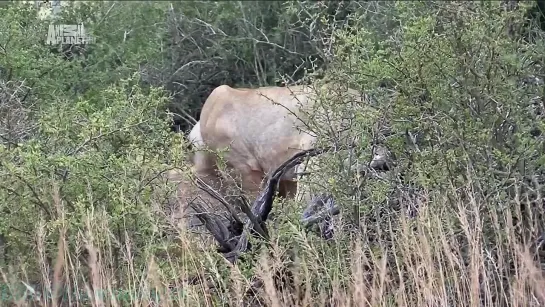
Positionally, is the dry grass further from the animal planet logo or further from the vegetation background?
the animal planet logo

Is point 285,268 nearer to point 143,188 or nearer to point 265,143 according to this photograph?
point 143,188

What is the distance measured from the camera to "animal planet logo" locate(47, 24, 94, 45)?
7.34 metres

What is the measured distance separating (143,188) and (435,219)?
4.67 feet

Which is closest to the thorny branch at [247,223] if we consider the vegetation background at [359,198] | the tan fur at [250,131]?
the vegetation background at [359,198]

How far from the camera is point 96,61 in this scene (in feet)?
25.5

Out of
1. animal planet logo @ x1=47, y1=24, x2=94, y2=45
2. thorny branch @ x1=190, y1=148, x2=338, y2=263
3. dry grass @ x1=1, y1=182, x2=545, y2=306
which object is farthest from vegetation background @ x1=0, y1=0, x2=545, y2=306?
animal planet logo @ x1=47, y1=24, x2=94, y2=45

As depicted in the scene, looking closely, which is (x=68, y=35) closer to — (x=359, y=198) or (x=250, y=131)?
(x=250, y=131)

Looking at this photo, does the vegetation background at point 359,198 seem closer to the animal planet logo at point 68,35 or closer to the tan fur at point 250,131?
the tan fur at point 250,131

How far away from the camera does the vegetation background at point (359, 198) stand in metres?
3.96

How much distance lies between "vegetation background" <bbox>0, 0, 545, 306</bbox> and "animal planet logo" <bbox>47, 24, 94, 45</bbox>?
1.96 m

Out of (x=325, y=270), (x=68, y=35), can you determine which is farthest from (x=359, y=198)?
(x=68, y=35)

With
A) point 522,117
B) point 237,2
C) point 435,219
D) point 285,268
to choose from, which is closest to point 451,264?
point 435,219

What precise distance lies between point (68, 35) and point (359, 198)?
4066 millimetres

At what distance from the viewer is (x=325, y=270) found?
4004mm
